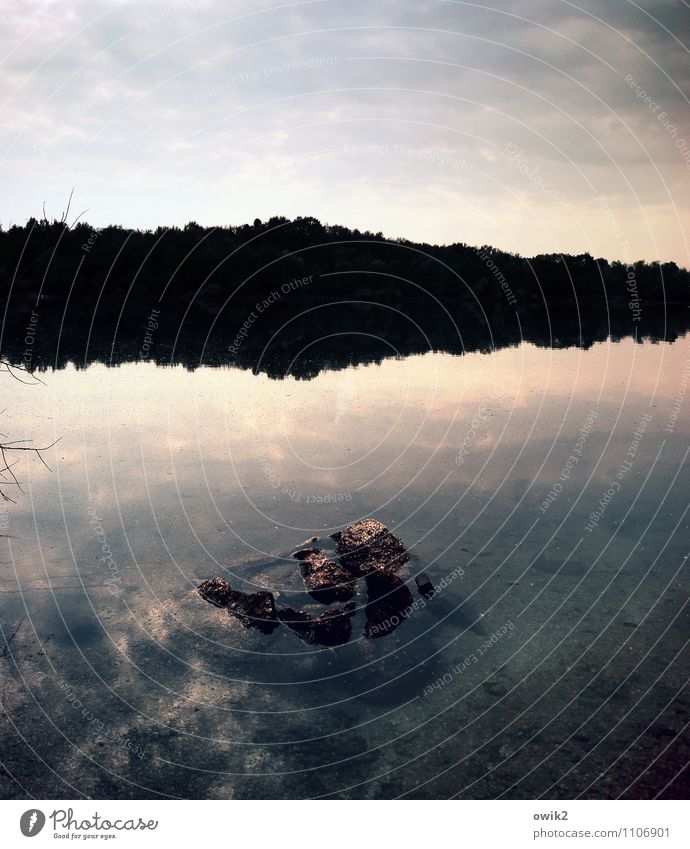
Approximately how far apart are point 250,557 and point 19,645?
5.69 metres

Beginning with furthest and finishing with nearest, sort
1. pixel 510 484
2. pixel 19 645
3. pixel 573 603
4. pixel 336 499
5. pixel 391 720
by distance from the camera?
pixel 510 484, pixel 336 499, pixel 573 603, pixel 19 645, pixel 391 720

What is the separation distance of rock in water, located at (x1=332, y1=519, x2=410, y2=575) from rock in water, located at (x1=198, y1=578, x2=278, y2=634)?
8.79 ft

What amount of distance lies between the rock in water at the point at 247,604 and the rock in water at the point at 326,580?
112 cm

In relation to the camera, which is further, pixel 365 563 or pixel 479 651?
pixel 365 563

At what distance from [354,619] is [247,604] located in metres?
2.31

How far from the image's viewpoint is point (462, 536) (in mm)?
19031

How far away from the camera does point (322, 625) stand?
14.1 m

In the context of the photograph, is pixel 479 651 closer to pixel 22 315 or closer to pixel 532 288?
pixel 22 315

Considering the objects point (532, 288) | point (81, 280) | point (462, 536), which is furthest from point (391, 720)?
point (532, 288)
